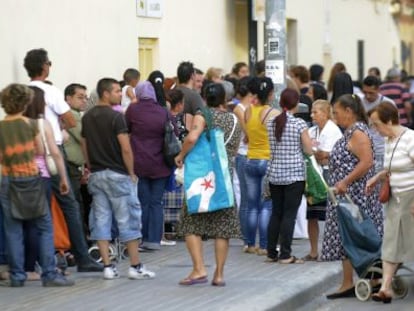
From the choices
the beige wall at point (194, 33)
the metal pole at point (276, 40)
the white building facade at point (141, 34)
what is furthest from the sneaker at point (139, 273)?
the beige wall at point (194, 33)

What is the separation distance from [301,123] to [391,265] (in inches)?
94.2

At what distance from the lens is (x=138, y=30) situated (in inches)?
695

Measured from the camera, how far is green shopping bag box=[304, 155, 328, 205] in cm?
1360

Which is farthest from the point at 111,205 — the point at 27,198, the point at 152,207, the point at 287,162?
the point at 152,207

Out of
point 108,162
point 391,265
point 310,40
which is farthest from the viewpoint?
point 310,40

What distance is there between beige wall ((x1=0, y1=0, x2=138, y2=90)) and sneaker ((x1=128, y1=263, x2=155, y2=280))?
262cm

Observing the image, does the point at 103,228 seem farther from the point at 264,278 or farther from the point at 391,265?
the point at 391,265

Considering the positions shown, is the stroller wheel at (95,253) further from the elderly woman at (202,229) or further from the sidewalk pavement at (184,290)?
the elderly woman at (202,229)

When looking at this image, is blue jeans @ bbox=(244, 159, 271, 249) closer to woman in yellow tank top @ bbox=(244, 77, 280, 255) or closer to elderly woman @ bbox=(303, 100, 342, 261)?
woman in yellow tank top @ bbox=(244, 77, 280, 255)

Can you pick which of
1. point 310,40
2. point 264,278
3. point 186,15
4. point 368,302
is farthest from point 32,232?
point 310,40

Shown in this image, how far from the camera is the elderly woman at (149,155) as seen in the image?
1377cm

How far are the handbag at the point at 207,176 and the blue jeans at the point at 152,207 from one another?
2.53 metres

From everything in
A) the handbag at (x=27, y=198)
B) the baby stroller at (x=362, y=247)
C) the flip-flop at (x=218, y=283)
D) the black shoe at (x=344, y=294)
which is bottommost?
the black shoe at (x=344, y=294)

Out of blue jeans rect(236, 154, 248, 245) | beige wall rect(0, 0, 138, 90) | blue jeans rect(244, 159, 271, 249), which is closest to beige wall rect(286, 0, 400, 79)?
beige wall rect(0, 0, 138, 90)
